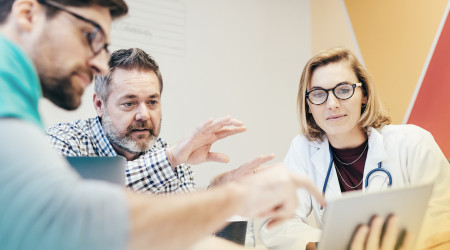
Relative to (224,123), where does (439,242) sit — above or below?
below

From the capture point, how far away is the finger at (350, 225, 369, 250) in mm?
825

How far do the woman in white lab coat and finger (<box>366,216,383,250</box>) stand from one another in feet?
2.83

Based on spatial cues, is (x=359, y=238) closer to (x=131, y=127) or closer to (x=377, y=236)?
(x=377, y=236)

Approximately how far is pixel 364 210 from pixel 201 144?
0.89 m

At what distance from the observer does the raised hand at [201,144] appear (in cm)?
153

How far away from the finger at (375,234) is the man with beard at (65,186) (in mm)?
179

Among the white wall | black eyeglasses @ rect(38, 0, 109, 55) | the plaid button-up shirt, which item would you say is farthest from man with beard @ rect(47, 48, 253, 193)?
black eyeglasses @ rect(38, 0, 109, 55)

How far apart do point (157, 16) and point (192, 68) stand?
0.42m

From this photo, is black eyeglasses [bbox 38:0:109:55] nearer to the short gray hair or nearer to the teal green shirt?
the teal green shirt

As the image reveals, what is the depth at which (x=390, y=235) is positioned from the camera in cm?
87

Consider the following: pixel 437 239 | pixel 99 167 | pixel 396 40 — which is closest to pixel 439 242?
pixel 437 239

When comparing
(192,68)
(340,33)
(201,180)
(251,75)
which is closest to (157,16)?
(192,68)

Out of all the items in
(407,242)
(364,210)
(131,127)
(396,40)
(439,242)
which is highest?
(396,40)

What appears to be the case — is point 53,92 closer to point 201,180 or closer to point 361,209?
point 361,209
